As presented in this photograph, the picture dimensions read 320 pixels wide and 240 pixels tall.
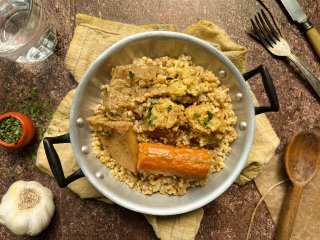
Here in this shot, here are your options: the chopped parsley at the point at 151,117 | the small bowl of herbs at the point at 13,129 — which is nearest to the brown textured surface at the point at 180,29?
the small bowl of herbs at the point at 13,129

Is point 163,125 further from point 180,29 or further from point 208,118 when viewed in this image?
point 180,29

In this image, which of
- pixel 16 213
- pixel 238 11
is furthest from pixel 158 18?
pixel 16 213

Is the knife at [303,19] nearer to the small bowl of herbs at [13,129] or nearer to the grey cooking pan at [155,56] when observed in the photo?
the grey cooking pan at [155,56]

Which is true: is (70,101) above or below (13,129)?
above

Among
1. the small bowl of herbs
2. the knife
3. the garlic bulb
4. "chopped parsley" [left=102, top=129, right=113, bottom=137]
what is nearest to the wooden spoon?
the knife

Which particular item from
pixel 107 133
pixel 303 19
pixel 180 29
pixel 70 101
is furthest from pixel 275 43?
pixel 70 101

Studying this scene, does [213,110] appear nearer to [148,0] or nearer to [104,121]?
[104,121]
